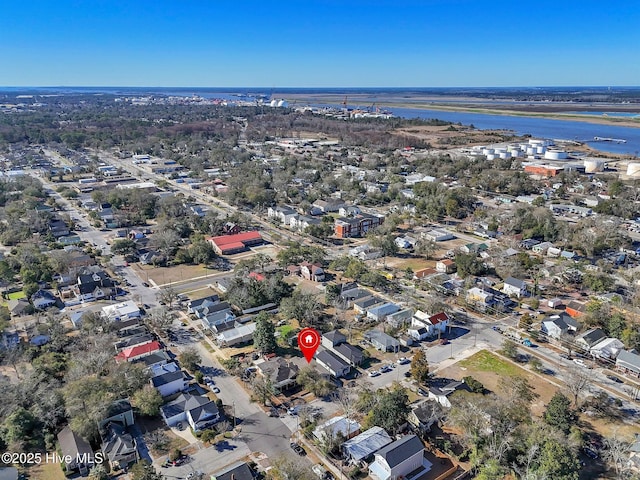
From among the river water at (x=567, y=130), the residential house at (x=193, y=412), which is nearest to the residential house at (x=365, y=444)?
the residential house at (x=193, y=412)

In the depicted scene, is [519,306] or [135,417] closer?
[135,417]

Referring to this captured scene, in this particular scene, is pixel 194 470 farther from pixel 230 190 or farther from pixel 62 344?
pixel 230 190

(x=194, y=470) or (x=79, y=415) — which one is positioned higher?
(x=79, y=415)

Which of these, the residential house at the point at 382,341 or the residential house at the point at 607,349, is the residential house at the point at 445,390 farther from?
the residential house at the point at 607,349

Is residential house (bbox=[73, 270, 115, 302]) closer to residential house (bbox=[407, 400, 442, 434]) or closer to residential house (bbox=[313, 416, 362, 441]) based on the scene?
residential house (bbox=[313, 416, 362, 441])

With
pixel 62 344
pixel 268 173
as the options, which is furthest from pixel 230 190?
pixel 62 344

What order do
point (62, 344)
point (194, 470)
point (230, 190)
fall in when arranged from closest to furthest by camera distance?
point (194, 470), point (62, 344), point (230, 190)
